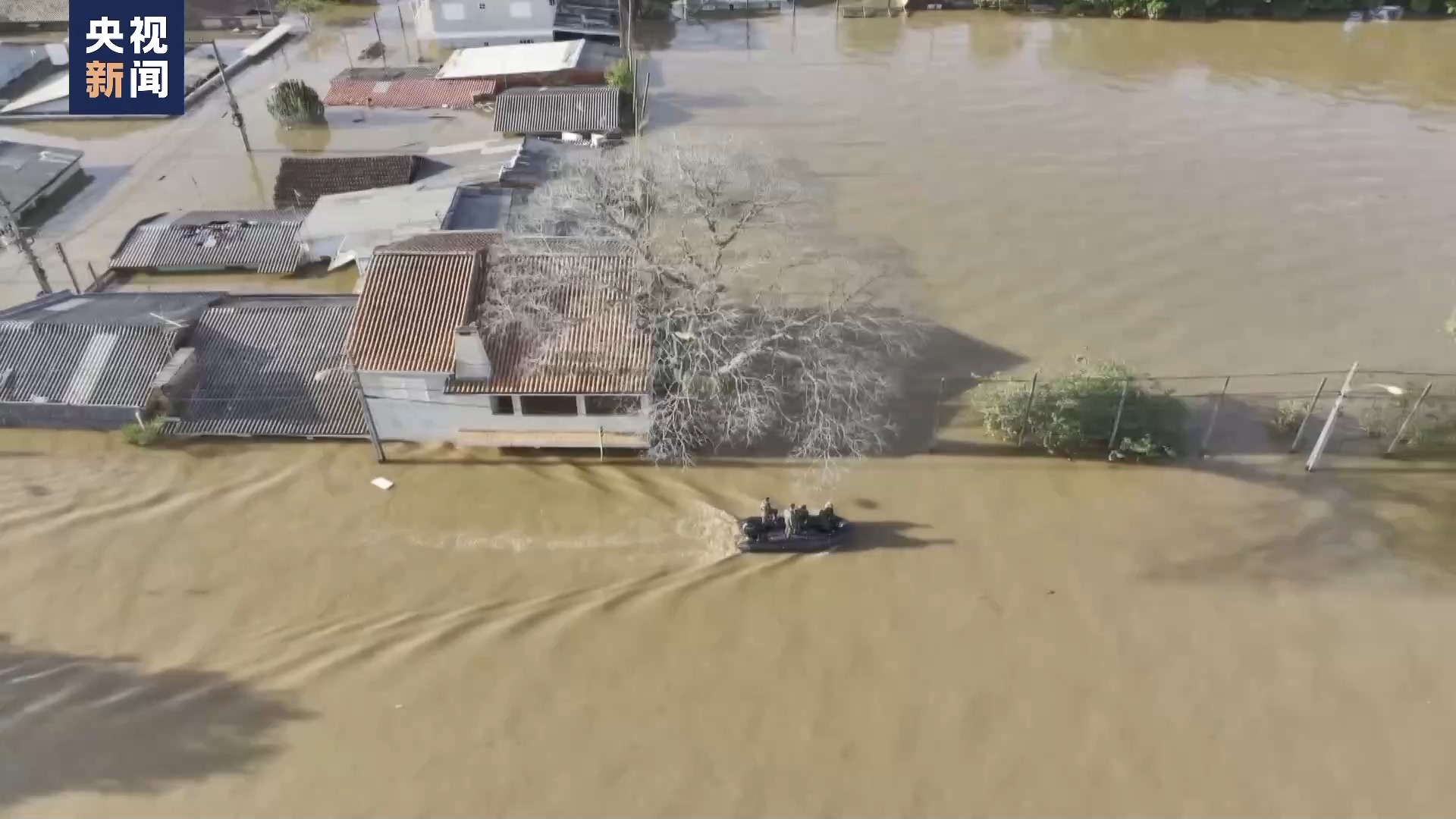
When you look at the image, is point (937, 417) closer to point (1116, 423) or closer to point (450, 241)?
point (1116, 423)

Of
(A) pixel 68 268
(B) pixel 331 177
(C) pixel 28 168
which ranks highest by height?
(B) pixel 331 177

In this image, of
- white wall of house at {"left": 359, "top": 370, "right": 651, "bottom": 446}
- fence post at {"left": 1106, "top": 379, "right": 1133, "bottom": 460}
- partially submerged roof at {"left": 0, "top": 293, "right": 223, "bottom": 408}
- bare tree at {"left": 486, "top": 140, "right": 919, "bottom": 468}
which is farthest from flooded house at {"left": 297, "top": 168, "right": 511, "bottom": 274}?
fence post at {"left": 1106, "top": 379, "right": 1133, "bottom": 460}

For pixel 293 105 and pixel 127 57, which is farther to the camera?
pixel 293 105

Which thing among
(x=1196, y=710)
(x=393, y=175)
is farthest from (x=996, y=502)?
(x=393, y=175)

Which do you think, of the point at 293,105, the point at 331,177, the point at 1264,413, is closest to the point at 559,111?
the point at 331,177

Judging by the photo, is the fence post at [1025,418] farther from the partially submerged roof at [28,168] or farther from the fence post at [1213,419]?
the partially submerged roof at [28,168]

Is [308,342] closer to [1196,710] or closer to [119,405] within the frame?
[119,405]

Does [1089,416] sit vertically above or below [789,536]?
above

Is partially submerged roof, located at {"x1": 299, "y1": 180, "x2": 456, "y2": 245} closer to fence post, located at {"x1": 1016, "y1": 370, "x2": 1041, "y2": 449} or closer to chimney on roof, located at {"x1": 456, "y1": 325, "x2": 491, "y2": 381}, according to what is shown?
chimney on roof, located at {"x1": 456, "y1": 325, "x2": 491, "y2": 381}
